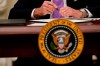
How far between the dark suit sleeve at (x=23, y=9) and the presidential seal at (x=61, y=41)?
1.93ft

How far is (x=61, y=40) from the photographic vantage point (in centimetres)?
78

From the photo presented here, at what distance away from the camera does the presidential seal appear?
0.77 m

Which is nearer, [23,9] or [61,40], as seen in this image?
[61,40]

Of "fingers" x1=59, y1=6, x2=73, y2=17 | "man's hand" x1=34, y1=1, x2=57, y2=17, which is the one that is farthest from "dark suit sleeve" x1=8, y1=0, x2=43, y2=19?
"fingers" x1=59, y1=6, x2=73, y2=17

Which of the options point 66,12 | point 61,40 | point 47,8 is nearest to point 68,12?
point 66,12

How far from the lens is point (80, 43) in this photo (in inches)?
30.5

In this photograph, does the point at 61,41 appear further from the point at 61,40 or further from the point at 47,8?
the point at 47,8

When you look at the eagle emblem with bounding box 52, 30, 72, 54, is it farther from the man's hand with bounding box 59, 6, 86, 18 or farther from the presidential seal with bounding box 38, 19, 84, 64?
the man's hand with bounding box 59, 6, 86, 18

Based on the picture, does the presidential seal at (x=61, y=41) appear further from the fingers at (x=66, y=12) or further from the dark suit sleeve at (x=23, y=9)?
the dark suit sleeve at (x=23, y=9)

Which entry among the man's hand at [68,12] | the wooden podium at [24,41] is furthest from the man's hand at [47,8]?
the wooden podium at [24,41]

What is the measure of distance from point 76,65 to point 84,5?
1.69 ft

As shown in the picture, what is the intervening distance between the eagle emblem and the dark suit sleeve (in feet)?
1.94

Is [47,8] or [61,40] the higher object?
[47,8]

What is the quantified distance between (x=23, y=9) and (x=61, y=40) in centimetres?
69
